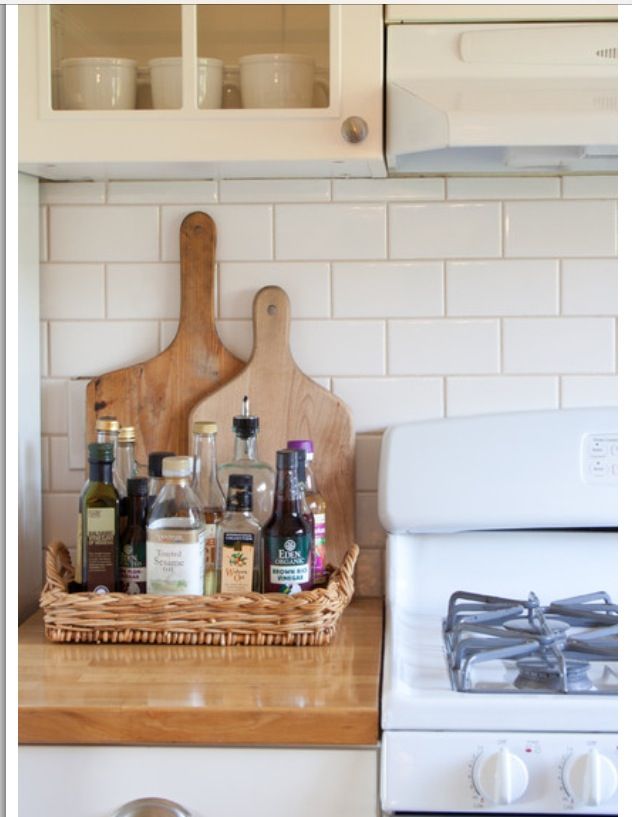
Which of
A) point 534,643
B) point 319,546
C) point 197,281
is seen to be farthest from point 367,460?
point 534,643

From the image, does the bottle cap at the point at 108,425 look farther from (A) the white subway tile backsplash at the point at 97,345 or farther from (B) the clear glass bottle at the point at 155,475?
(A) the white subway tile backsplash at the point at 97,345

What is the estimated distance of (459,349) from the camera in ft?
6.29

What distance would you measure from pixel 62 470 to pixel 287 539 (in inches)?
20.3

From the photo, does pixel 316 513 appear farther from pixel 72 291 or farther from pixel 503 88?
pixel 503 88

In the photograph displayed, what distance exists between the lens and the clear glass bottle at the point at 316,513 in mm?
1759

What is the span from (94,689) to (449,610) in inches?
21.5

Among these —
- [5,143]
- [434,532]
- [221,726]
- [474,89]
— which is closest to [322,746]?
[221,726]

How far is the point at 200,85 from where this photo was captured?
1628 mm

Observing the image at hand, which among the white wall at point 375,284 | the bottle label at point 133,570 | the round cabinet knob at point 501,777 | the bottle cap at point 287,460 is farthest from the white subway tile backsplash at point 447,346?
the round cabinet knob at point 501,777

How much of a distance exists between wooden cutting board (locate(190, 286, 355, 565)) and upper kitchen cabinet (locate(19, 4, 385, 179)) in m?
0.33

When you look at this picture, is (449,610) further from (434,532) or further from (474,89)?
(474,89)

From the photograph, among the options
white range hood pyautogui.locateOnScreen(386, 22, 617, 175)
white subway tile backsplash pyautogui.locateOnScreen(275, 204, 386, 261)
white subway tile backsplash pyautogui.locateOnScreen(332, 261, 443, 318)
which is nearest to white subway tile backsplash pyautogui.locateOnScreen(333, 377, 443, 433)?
white subway tile backsplash pyautogui.locateOnScreen(332, 261, 443, 318)

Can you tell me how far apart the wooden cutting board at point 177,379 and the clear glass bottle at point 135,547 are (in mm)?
219

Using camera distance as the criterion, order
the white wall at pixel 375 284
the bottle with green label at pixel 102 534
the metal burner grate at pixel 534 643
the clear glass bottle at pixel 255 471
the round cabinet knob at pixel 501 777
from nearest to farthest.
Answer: the round cabinet knob at pixel 501 777
the metal burner grate at pixel 534 643
the bottle with green label at pixel 102 534
the clear glass bottle at pixel 255 471
the white wall at pixel 375 284
